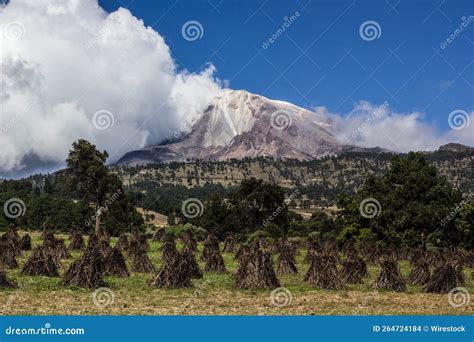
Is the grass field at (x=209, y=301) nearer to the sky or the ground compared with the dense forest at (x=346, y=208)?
nearer to the ground

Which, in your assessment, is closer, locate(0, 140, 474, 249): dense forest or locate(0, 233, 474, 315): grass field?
locate(0, 233, 474, 315): grass field

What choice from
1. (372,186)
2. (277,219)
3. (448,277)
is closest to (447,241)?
(372,186)

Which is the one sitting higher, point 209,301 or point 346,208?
point 346,208

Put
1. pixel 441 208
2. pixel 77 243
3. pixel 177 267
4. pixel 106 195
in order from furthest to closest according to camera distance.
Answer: pixel 106 195, pixel 441 208, pixel 77 243, pixel 177 267

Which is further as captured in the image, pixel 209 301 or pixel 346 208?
pixel 346 208

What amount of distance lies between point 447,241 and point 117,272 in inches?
1308

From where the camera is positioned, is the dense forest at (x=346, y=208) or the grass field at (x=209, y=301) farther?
the dense forest at (x=346, y=208)

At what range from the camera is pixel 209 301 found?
15.5m

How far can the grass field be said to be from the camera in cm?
1383

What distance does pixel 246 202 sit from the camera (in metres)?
57.9

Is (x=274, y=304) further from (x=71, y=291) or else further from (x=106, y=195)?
(x=106, y=195)

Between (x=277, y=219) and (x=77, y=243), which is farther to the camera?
(x=277, y=219)

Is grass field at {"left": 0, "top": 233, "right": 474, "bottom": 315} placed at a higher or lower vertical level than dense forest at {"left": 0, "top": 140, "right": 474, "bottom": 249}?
lower

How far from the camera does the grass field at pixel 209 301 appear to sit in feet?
45.4
